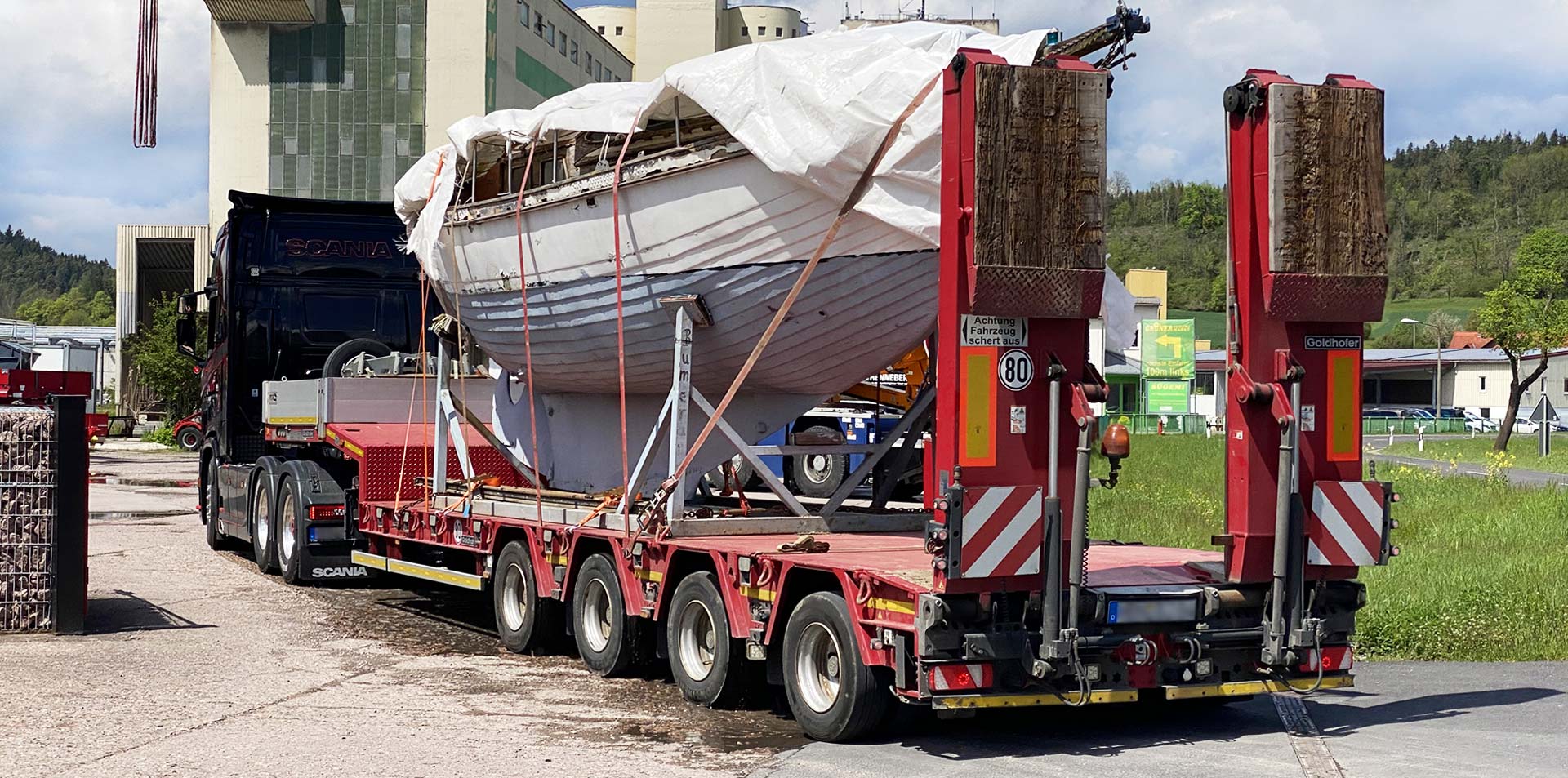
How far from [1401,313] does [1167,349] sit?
7755 cm

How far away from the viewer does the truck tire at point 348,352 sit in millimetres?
16062

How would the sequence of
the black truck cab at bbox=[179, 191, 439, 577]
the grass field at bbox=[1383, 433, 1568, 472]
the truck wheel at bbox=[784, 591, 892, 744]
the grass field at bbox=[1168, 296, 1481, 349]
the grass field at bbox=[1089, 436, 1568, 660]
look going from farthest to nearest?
the grass field at bbox=[1168, 296, 1481, 349] < the grass field at bbox=[1383, 433, 1568, 472] < the black truck cab at bbox=[179, 191, 439, 577] < the grass field at bbox=[1089, 436, 1568, 660] < the truck wheel at bbox=[784, 591, 892, 744]

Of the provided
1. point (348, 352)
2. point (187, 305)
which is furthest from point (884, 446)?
point (187, 305)

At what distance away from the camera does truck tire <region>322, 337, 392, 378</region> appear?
16062 millimetres

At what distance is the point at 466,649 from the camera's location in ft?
37.8

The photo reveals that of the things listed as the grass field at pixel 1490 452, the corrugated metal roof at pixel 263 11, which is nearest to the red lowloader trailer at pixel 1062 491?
the grass field at pixel 1490 452

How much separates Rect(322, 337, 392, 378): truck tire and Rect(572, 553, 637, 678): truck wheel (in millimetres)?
6312

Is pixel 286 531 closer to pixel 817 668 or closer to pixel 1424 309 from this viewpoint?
pixel 817 668

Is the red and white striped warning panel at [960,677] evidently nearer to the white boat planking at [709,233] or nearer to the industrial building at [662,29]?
the white boat planking at [709,233]

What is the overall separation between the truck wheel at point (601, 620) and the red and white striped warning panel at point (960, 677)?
3064 millimetres

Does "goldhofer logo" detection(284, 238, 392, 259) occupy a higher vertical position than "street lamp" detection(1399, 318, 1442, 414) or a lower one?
lower

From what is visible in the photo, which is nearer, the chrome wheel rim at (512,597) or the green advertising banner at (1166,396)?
the chrome wheel rim at (512,597)

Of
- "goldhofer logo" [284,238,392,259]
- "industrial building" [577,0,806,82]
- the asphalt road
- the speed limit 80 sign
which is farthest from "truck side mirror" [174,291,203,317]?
"industrial building" [577,0,806,82]

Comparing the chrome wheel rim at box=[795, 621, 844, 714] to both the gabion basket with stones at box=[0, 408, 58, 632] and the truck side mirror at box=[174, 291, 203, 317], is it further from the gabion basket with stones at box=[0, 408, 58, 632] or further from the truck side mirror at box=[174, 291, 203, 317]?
the truck side mirror at box=[174, 291, 203, 317]
